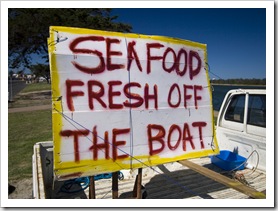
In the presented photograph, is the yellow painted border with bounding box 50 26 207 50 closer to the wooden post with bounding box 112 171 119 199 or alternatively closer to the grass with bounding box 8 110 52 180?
the wooden post with bounding box 112 171 119 199

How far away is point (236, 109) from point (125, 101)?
115 inches

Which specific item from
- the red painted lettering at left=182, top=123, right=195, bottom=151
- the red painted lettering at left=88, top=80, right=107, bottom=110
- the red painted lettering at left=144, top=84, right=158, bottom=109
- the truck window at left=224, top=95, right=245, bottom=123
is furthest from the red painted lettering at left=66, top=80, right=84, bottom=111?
the truck window at left=224, top=95, right=245, bottom=123

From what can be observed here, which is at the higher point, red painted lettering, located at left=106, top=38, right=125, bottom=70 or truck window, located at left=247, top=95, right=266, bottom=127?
red painted lettering, located at left=106, top=38, right=125, bottom=70

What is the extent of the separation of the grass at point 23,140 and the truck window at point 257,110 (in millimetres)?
5223

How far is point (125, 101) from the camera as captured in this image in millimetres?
2426

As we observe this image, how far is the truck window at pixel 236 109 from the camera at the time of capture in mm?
4387

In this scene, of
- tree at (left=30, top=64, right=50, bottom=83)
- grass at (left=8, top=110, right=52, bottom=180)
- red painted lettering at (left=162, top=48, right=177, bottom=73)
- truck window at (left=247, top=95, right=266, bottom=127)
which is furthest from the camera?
tree at (left=30, top=64, right=50, bottom=83)

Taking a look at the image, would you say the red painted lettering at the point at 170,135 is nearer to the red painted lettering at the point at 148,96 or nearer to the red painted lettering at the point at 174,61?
the red painted lettering at the point at 148,96

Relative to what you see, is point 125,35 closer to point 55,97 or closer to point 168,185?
point 55,97

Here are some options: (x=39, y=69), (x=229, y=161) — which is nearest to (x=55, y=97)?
(x=229, y=161)

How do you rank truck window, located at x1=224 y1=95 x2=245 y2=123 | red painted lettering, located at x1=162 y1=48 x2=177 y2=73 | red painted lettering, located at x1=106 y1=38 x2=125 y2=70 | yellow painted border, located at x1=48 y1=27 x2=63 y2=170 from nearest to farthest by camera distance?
yellow painted border, located at x1=48 y1=27 x2=63 y2=170 < red painted lettering, located at x1=106 y1=38 x2=125 y2=70 < red painted lettering, located at x1=162 y1=48 x2=177 y2=73 < truck window, located at x1=224 y1=95 x2=245 y2=123

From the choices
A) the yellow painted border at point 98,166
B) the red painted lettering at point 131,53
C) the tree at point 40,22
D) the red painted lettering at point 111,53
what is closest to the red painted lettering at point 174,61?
the red painted lettering at point 131,53

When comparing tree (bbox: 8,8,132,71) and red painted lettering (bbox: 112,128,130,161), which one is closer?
red painted lettering (bbox: 112,128,130,161)

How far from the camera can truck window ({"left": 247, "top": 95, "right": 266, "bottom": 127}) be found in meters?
3.96
